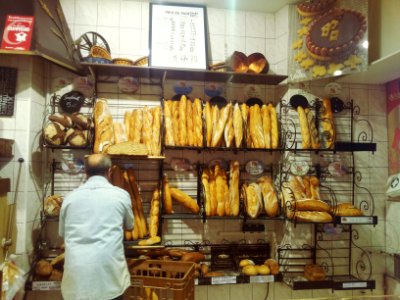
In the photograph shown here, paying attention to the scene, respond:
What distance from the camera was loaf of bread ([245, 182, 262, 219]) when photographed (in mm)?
2404

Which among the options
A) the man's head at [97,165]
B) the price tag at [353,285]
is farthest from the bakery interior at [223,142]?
the man's head at [97,165]

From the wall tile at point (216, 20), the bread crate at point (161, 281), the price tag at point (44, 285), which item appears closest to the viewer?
the bread crate at point (161, 281)

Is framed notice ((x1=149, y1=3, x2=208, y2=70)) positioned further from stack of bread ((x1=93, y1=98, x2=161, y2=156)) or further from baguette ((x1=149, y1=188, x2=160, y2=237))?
baguette ((x1=149, y1=188, x2=160, y2=237))

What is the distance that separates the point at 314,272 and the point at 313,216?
1.57 ft

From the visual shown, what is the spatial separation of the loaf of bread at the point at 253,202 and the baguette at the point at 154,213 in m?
0.68

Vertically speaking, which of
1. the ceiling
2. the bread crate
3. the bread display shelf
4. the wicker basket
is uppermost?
the ceiling

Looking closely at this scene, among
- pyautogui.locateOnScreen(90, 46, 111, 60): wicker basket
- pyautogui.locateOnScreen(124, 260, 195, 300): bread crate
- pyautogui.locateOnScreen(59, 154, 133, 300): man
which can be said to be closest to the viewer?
pyautogui.locateOnScreen(59, 154, 133, 300): man

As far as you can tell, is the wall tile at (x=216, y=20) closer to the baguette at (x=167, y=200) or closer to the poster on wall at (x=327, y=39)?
the poster on wall at (x=327, y=39)

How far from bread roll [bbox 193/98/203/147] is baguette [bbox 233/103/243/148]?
263mm

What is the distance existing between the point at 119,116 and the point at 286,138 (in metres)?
1.39

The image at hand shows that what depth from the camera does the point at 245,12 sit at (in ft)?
9.48

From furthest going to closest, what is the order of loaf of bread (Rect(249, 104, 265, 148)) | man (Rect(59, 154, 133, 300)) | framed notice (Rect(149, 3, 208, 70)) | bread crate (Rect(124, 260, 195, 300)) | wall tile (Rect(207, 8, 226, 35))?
wall tile (Rect(207, 8, 226, 35))
framed notice (Rect(149, 3, 208, 70))
loaf of bread (Rect(249, 104, 265, 148))
bread crate (Rect(124, 260, 195, 300))
man (Rect(59, 154, 133, 300))

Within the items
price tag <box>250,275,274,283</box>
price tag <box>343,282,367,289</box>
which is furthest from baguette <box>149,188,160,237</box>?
price tag <box>343,282,367,289</box>

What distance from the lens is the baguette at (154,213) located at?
93.7 inches
